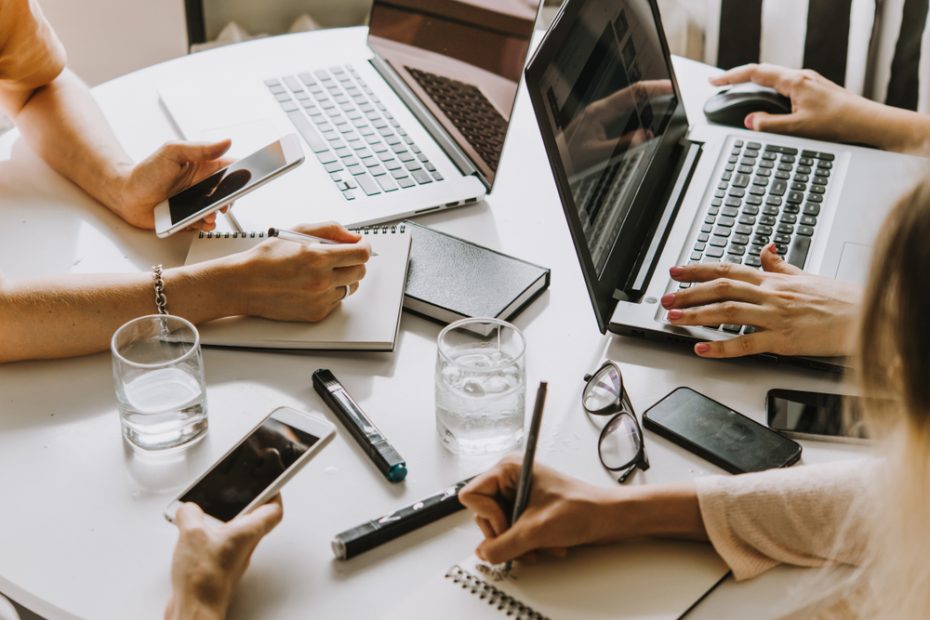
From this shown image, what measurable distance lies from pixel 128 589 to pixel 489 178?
703 mm

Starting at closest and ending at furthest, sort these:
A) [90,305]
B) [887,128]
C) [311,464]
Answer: [311,464] < [90,305] < [887,128]

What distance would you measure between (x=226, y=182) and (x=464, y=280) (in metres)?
0.31

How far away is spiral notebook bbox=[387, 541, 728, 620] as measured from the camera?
747mm

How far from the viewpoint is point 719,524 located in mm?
800

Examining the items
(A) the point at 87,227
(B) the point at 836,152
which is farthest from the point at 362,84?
(B) the point at 836,152

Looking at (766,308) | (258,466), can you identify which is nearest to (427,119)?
(766,308)

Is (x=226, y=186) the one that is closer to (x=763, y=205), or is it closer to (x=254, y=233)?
(x=254, y=233)

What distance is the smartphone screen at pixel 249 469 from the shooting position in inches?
31.5

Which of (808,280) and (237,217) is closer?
(808,280)

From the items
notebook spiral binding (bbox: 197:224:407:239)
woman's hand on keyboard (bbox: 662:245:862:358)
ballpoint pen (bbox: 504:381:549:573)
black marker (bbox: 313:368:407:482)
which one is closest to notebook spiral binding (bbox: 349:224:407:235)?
notebook spiral binding (bbox: 197:224:407:239)

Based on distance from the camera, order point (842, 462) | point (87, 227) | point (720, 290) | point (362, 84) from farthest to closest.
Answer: point (362, 84)
point (87, 227)
point (720, 290)
point (842, 462)

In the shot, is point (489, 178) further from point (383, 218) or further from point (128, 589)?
point (128, 589)

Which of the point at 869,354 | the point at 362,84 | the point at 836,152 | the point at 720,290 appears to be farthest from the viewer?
the point at 362,84

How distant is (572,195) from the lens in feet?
3.22
